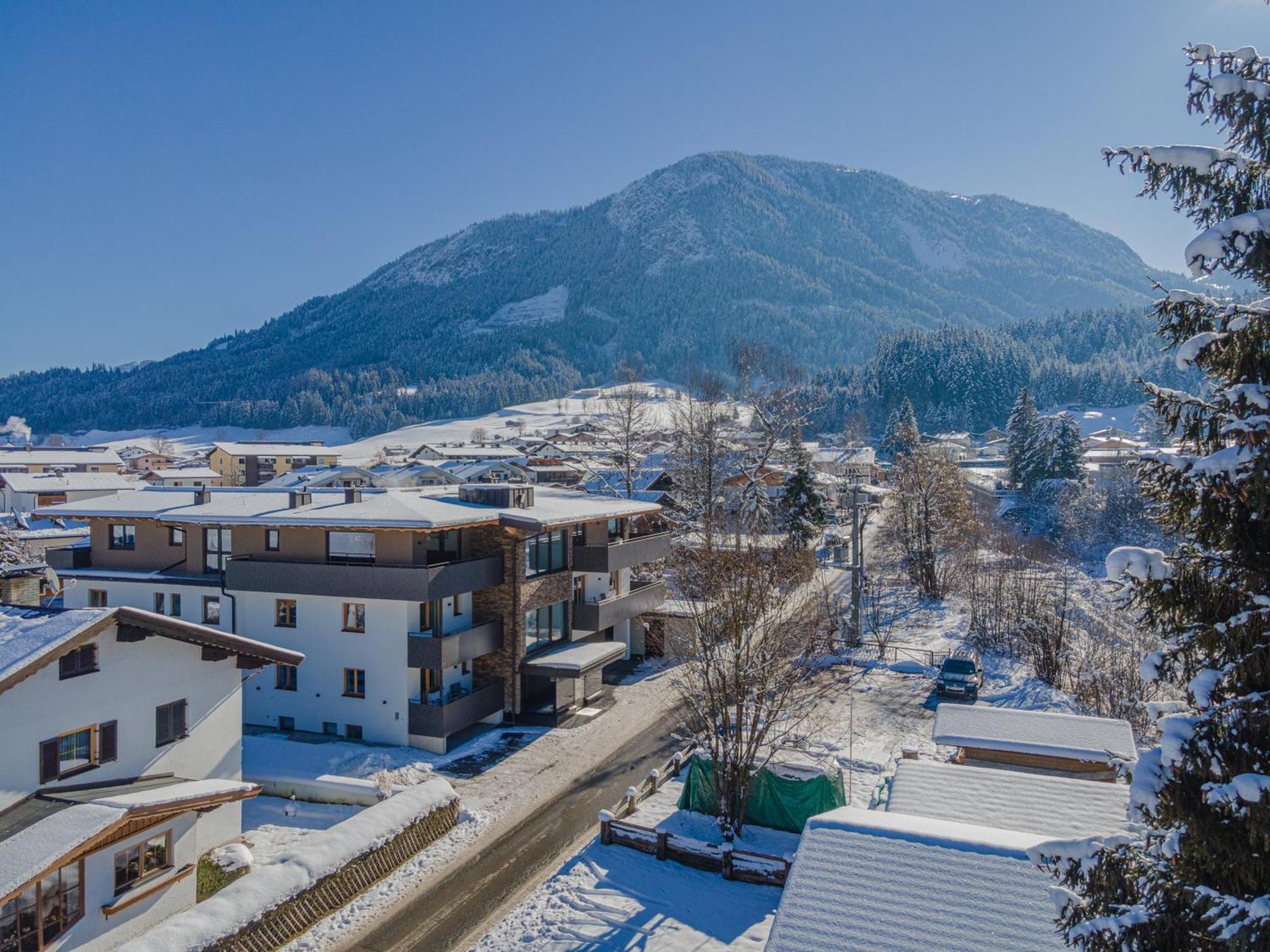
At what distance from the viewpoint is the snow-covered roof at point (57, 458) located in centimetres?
9296

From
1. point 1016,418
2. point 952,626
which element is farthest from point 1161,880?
point 1016,418

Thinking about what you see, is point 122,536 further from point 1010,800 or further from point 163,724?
point 1010,800

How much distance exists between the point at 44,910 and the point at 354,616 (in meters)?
12.1

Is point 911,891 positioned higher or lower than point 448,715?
higher

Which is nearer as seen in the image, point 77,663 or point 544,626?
point 77,663

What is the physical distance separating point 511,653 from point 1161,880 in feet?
71.5

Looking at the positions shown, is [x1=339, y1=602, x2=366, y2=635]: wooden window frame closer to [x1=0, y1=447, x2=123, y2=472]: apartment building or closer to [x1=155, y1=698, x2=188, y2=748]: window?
[x1=155, y1=698, x2=188, y2=748]: window

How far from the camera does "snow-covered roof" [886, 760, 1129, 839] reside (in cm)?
1412

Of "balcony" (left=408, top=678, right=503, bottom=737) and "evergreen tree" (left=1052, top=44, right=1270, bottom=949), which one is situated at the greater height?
"evergreen tree" (left=1052, top=44, right=1270, bottom=949)

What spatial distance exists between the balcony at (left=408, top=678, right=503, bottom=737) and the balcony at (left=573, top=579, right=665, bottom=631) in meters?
5.63

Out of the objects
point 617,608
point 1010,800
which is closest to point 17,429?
point 617,608

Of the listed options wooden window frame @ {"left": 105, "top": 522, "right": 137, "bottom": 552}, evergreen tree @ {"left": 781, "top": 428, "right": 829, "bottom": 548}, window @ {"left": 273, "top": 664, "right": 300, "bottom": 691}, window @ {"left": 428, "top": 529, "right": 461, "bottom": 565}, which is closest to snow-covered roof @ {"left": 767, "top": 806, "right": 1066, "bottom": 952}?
window @ {"left": 428, "top": 529, "right": 461, "bottom": 565}

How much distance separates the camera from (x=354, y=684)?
23.9 metres

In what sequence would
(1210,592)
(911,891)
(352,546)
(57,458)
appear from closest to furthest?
1. (1210,592)
2. (911,891)
3. (352,546)
4. (57,458)
